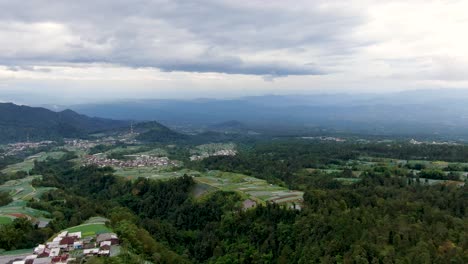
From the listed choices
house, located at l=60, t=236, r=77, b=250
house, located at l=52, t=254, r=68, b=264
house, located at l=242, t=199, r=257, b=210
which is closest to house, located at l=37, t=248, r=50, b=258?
house, located at l=60, t=236, r=77, b=250

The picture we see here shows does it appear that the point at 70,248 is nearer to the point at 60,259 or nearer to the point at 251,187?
the point at 60,259

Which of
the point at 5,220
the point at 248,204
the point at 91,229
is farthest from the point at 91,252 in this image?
the point at 248,204

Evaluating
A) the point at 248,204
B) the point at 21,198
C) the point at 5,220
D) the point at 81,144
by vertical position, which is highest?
the point at 5,220

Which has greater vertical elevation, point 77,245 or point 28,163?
point 77,245

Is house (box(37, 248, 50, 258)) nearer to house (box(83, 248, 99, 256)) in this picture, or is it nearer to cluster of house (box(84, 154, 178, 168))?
house (box(83, 248, 99, 256))

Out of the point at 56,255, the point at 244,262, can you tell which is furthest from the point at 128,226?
the point at 244,262
